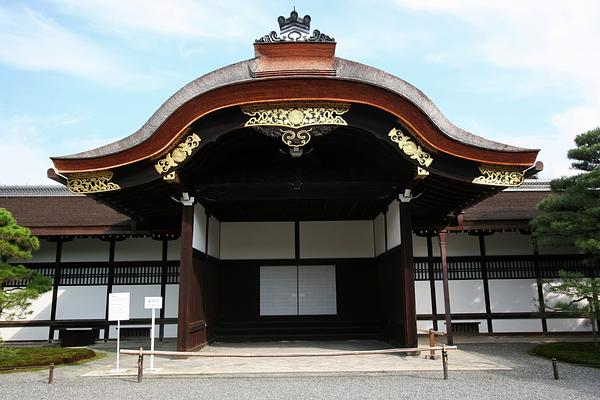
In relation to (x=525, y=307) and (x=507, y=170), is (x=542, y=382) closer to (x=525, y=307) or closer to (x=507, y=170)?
(x=507, y=170)

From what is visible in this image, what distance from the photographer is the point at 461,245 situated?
43.7 feet

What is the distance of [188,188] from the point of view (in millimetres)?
9711

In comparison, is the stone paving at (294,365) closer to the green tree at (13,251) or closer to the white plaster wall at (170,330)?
the green tree at (13,251)

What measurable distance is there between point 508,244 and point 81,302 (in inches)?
459

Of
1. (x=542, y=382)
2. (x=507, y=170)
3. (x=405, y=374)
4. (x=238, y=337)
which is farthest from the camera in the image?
(x=238, y=337)

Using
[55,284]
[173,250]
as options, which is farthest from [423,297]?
[55,284]

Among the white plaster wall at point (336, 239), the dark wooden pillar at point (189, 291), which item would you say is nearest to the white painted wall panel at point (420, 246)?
the white plaster wall at point (336, 239)

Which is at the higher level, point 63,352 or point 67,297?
point 67,297

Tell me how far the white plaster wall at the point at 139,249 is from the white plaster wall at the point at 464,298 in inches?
303

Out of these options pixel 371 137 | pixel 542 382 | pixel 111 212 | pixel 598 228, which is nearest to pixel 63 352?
pixel 111 212

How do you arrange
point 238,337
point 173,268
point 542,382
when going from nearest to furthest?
point 542,382
point 238,337
point 173,268

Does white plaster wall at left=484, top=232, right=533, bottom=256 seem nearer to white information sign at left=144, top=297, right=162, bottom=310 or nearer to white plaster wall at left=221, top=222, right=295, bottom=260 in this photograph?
white plaster wall at left=221, top=222, right=295, bottom=260

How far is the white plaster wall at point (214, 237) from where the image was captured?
38.7 feet

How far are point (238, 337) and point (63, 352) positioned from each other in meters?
4.14
